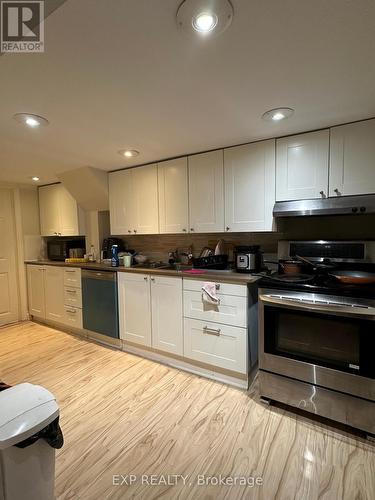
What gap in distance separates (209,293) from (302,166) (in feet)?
4.36

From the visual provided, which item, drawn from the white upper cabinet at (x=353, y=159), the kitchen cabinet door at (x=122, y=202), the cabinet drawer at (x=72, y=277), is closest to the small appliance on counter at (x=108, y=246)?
the kitchen cabinet door at (x=122, y=202)

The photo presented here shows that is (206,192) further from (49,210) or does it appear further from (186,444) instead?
(49,210)

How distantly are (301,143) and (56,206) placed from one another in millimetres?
3541

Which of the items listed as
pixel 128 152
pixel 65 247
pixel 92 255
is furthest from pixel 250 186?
pixel 65 247

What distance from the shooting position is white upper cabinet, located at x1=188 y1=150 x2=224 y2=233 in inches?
98.3

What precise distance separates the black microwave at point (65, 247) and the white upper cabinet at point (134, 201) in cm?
95

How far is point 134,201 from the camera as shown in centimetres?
309

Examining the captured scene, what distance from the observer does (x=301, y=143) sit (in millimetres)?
2100

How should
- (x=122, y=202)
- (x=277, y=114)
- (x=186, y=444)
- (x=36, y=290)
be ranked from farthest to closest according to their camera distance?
1. (x=36, y=290)
2. (x=122, y=202)
3. (x=277, y=114)
4. (x=186, y=444)

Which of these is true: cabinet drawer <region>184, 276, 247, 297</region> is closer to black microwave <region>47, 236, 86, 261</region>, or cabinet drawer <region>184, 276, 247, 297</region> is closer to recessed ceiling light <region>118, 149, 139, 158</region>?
recessed ceiling light <region>118, 149, 139, 158</region>

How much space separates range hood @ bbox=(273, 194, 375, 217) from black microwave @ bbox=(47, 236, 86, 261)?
298 centimetres

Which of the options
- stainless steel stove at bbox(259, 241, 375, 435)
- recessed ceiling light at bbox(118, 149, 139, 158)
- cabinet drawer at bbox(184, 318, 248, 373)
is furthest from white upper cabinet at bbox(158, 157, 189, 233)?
stainless steel stove at bbox(259, 241, 375, 435)

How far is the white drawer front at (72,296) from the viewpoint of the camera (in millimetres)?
3285

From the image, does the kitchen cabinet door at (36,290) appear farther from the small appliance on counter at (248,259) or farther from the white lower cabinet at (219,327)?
the small appliance on counter at (248,259)
